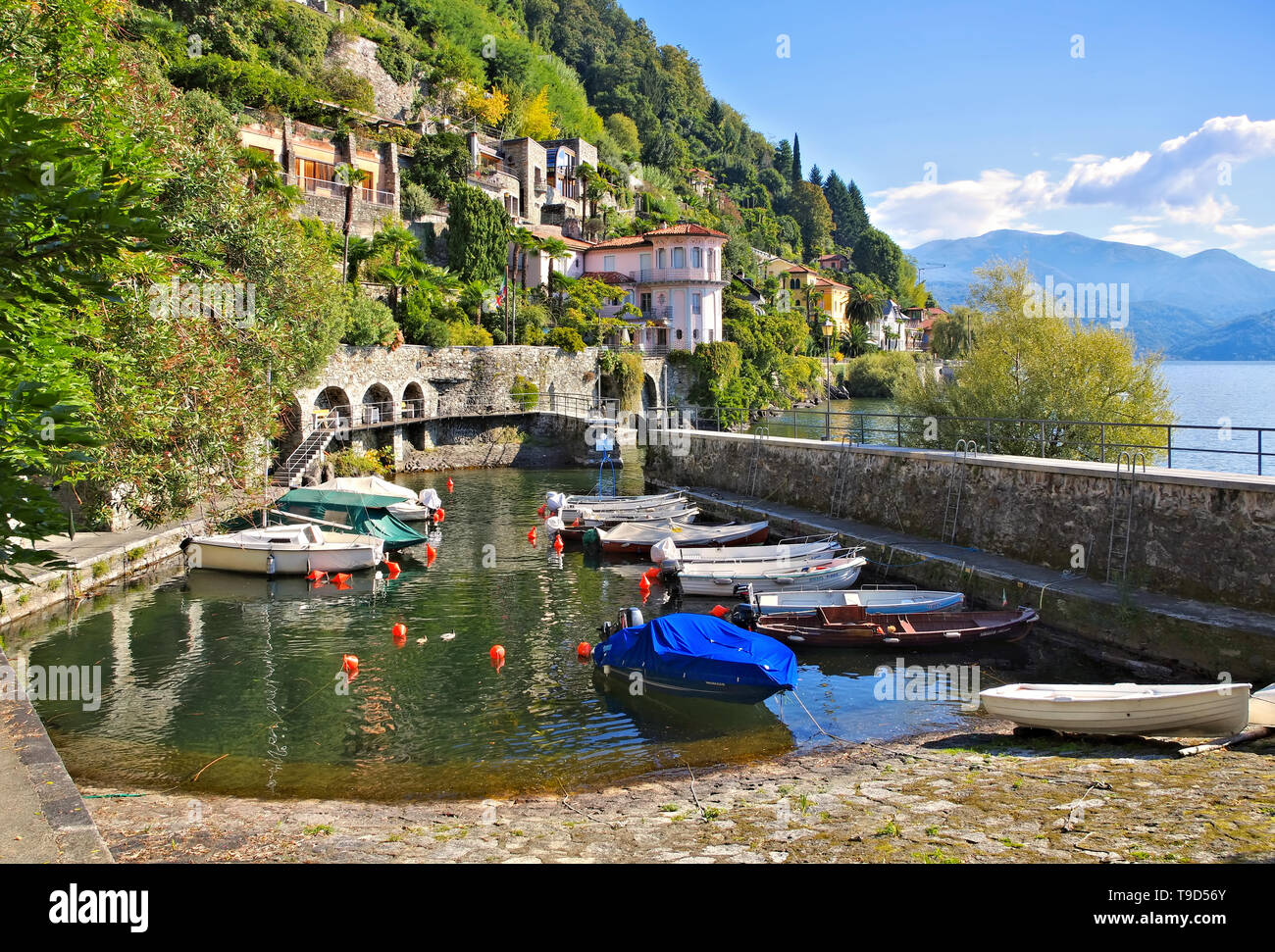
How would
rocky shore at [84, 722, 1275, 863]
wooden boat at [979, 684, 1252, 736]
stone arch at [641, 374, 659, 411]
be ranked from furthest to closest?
1. stone arch at [641, 374, 659, 411]
2. wooden boat at [979, 684, 1252, 736]
3. rocky shore at [84, 722, 1275, 863]

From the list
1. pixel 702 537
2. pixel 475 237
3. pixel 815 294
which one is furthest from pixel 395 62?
pixel 702 537

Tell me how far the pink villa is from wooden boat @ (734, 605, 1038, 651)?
4880 centimetres

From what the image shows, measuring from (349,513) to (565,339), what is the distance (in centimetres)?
3009

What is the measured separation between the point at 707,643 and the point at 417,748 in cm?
526

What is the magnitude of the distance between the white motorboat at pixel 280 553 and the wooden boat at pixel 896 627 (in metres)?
13.2

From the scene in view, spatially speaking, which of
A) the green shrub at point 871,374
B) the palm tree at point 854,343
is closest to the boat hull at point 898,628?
the green shrub at point 871,374

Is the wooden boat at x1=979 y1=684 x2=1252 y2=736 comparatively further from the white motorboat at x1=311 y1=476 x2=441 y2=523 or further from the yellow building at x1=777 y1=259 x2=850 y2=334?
the yellow building at x1=777 y1=259 x2=850 y2=334

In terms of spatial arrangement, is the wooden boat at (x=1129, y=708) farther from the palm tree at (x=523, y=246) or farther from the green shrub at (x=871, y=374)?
the green shrub at (x=871, y=374)

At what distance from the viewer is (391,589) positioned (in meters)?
24.6

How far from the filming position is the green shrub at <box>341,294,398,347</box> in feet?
148

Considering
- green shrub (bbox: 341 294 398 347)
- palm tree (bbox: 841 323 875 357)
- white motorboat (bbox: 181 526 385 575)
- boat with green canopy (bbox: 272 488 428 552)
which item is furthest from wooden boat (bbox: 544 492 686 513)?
palm tree (bbox: 841 323 875 357)

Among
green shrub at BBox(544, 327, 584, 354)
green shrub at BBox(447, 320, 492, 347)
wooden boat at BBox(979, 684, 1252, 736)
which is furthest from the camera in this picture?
green shrub at BBox(544, 327, 584, 354)

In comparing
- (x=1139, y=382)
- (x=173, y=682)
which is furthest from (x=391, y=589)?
(x=1139, y=382)
